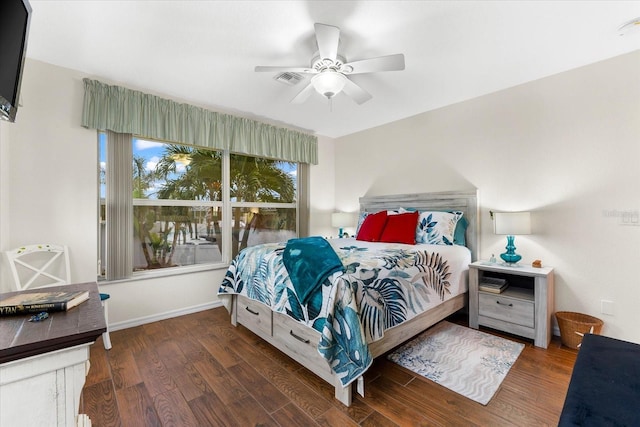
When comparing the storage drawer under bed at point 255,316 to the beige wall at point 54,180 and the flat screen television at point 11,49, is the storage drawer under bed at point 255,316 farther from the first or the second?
the flat screen television at point 11,49

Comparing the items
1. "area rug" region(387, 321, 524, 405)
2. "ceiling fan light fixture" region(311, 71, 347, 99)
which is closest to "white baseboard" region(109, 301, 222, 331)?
"area rug" region(387, 321, 524, 405)

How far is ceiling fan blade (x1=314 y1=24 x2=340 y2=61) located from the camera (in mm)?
1819

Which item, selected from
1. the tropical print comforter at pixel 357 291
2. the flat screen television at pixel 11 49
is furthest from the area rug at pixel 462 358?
the flat screen television at pixel 11 49

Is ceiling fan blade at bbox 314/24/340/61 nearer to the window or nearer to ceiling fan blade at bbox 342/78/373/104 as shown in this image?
ceiling fan blade at bbox 342/78/373/104

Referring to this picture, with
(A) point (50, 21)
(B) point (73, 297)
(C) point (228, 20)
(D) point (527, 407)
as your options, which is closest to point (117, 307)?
(B) point (73, 297)

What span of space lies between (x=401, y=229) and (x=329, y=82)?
5.95 feet

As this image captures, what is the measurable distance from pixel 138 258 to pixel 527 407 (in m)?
3.63

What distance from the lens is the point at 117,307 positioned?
2.85 m

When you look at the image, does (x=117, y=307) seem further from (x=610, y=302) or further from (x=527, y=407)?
(x=610, y=302)

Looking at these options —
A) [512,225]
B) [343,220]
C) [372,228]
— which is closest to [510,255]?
[512,225]

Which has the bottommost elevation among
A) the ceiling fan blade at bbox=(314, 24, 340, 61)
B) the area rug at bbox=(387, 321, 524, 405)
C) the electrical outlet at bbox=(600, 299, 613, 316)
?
the area rug at bbox=(387, 321, 524, 405)

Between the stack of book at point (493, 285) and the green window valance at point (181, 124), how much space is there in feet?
9.64

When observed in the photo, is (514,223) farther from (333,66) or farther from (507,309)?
(333,66)

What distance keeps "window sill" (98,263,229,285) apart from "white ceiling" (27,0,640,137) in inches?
78.3
